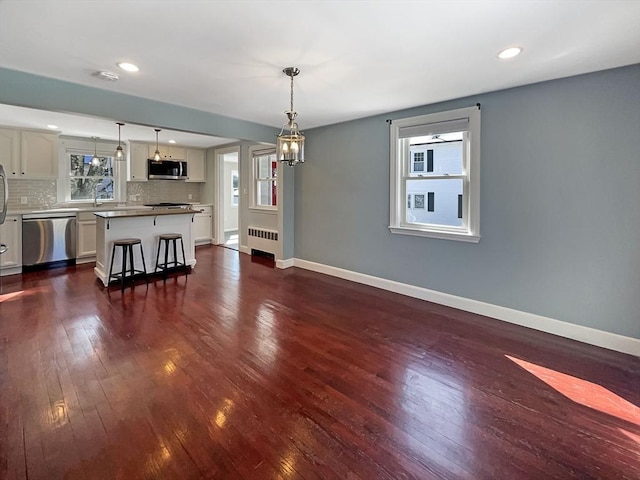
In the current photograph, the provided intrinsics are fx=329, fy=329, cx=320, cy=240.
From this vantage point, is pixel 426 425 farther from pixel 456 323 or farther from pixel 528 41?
pixel 528 41

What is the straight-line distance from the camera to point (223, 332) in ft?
10.2

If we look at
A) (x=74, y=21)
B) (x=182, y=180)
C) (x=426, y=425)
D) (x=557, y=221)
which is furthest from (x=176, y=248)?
(x=557, y=221)

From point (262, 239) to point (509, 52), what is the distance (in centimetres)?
506

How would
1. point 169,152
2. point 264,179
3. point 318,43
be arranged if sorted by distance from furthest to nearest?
point 169,152, point 264,179, point 318,43

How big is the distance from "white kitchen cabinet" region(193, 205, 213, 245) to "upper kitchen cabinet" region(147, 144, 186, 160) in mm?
1218

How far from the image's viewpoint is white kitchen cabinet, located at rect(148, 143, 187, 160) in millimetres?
7203

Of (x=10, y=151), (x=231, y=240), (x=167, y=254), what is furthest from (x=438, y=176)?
(x=10, y=151)

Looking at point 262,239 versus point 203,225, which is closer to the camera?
point 262,239

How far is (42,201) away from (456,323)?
719 cm

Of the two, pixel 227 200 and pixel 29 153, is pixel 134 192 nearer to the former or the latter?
pixel 29 153

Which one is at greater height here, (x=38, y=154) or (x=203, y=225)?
(x=38, y=154)

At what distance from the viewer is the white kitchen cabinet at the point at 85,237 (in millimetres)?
5809

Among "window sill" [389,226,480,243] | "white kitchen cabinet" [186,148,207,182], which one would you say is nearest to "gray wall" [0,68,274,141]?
"window sill" [389,226,480,243]

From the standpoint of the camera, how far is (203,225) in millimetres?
8000
